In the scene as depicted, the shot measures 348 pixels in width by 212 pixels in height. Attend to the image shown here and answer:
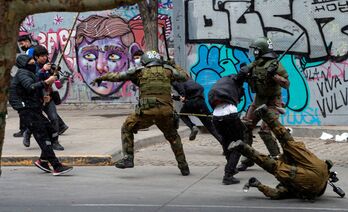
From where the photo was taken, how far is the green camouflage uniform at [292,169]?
778cm

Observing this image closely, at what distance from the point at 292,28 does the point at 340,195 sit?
6458mm

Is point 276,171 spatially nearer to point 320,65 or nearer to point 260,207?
point 260,207

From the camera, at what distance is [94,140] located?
42.3 feet

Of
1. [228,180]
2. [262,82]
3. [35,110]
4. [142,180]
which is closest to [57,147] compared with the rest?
[35,110]

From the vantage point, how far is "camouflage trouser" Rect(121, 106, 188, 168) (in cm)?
946

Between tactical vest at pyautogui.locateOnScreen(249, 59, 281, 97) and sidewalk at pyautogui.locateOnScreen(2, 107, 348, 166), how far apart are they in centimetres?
255

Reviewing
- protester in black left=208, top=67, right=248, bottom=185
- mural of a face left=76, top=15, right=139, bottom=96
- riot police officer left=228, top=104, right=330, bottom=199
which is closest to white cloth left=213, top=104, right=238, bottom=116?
protester in black left=208, top=67, right=248, bottom=185

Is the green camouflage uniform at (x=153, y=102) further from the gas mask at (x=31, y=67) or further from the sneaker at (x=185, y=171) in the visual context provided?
the gas mask at (x=31, y=67)

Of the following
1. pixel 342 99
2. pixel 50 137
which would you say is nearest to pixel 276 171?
pixel 50 137

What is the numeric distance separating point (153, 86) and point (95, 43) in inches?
394

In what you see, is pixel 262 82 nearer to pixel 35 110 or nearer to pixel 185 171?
pixel 185 171

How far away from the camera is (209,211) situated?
746 cm

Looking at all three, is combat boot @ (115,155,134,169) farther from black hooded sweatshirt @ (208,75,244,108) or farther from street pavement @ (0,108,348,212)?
black hooded sweatshirt @ (208,75,244,108)

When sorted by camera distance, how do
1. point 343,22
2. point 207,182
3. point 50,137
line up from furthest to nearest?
point 343,22, point 50,137, point 207,182
